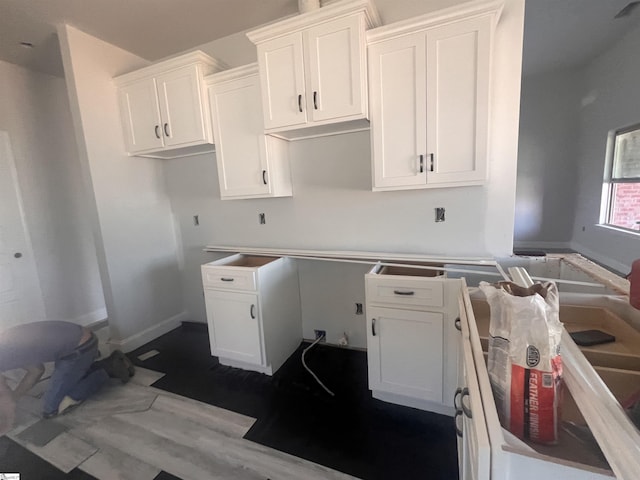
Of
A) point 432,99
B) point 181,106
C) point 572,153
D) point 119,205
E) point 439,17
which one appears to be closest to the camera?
point 439,17

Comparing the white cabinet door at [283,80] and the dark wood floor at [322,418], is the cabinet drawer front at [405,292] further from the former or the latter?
the white cabinet door at [283,80]

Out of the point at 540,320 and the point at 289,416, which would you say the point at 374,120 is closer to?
the point at 540,320

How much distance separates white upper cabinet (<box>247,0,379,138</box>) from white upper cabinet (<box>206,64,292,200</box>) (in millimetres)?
242

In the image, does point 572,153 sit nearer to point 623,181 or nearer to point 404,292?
point 623,181

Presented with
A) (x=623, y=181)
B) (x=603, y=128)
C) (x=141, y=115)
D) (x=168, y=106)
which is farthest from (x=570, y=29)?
(x=141, y=115)

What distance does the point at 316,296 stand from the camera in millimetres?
2645

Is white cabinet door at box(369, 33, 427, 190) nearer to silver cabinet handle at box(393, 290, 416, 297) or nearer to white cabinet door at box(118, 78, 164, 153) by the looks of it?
silver cabinet handle at box(393, 290, 416, 297)

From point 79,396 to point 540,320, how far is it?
2720 mm

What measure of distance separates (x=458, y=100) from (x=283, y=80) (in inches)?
44.3

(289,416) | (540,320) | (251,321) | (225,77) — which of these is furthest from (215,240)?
(540,320)

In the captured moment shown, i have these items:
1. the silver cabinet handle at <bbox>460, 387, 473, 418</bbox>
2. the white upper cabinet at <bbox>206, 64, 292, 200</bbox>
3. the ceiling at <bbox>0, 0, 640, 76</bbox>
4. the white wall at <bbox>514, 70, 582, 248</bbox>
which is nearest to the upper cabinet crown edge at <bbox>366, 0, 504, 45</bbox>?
the ceiling at <bbox>0, 0, 640, 76</bbox>

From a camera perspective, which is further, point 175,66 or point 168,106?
point 168,106

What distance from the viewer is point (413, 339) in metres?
1.77

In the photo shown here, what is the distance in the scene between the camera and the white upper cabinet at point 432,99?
1624 mm
